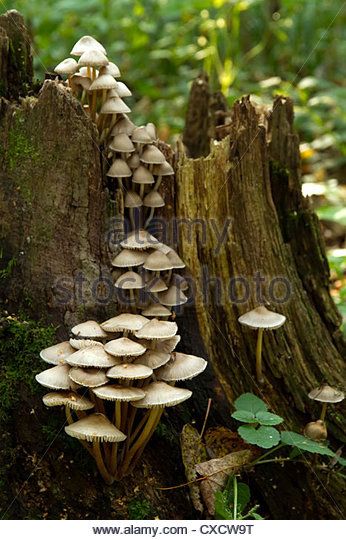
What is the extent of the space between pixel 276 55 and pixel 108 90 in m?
10.5

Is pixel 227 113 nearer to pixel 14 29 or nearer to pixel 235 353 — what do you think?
pixel 14 29

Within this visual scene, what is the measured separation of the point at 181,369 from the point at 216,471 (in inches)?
34.1

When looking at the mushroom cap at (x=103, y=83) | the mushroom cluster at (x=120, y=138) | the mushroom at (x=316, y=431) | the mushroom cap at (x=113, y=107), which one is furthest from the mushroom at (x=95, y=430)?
the mushroom cap at (x=103, y=83)

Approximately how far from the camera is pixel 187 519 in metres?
4.05

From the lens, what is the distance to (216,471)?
412 cm

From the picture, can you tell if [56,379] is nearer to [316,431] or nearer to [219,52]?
[316,431]

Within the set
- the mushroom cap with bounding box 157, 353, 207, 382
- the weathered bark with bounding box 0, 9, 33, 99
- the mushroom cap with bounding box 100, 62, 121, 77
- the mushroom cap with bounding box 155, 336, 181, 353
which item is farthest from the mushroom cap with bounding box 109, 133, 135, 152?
the mushroom cap with bounding box 157, 353, 207, 382

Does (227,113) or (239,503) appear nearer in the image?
(239,503)

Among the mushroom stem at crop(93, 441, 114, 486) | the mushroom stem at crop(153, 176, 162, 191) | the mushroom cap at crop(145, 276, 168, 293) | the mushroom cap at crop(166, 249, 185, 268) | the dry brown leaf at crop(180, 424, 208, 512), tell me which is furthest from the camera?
the mushroom stem at crop(153, 176, 162, 191)

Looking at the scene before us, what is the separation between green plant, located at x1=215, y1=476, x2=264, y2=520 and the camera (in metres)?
3.86

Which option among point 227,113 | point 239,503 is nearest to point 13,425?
point 239,503

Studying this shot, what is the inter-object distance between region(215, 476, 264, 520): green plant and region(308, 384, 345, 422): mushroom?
2.95ft

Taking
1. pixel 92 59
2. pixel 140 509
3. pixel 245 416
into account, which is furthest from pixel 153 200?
pixel 140 509

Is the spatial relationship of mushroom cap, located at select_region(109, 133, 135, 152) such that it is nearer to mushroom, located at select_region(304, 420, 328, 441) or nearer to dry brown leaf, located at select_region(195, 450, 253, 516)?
dry brown leaf, located at select_region(195, 450, 253, 516)
